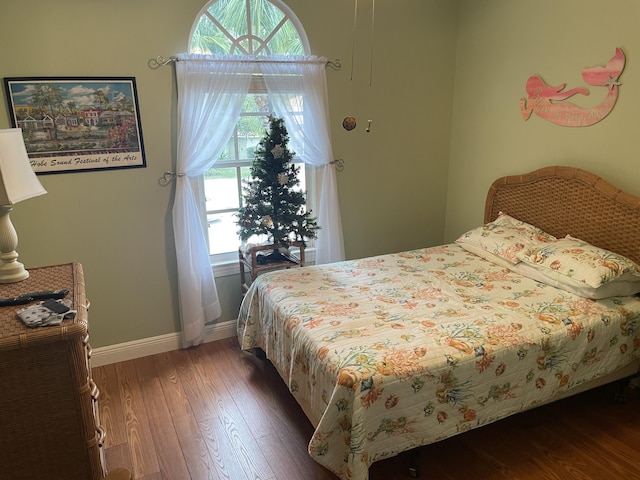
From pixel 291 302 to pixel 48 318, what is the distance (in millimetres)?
1226

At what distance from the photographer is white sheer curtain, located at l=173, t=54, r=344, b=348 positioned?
2.96 meters

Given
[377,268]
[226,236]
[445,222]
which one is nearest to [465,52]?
[445,222]

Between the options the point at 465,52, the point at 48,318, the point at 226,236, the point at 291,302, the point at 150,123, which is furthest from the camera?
the point at 465,52

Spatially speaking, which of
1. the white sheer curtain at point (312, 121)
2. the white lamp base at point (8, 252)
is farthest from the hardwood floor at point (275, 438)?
the white sheer curtain at point (312, 121)

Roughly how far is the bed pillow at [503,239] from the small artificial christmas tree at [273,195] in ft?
4.04

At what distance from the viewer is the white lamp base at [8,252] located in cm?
179

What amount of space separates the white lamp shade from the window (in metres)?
1.48

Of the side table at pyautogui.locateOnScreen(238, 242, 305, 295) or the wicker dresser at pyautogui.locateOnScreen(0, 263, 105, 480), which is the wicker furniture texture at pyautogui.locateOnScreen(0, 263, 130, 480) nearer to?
the wicker dresser at pyautogui.locateOnScreen(0, 263, 105, 480)

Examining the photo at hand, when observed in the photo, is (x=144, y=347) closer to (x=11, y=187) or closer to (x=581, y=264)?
(x=11, y=187)

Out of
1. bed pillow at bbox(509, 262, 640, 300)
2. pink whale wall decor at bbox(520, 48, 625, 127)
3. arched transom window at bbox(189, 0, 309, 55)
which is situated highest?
arched transom window at bbox(189, 0, 309, 55)

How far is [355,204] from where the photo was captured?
3688mm

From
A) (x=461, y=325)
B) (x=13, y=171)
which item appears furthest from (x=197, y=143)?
(x=461, y=325)

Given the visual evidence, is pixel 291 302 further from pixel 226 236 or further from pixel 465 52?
pixel 465 52

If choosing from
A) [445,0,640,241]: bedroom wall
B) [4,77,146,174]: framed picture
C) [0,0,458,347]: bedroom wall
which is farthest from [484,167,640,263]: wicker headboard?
[4,77,146,174]: framed picture
